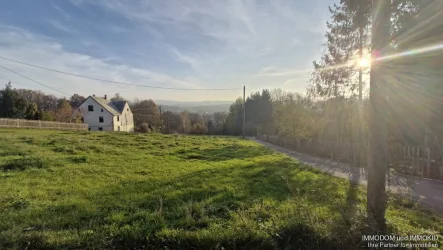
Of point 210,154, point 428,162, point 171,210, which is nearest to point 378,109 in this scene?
point 171,210

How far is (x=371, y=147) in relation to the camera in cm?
435

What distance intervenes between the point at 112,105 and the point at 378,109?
59.4m

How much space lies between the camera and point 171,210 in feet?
16.4

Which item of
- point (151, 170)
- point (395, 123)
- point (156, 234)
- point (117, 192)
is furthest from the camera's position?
point (395, 123)

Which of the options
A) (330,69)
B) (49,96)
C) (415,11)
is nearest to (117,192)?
(415,11)

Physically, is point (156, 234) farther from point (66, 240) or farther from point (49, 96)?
point (49, 96)

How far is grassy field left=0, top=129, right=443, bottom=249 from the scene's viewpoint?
3463 millimetres

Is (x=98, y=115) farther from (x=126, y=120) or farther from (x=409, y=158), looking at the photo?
(x=409, y=158)

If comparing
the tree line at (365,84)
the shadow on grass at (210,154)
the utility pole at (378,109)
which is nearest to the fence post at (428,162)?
the tree line at (365,84)

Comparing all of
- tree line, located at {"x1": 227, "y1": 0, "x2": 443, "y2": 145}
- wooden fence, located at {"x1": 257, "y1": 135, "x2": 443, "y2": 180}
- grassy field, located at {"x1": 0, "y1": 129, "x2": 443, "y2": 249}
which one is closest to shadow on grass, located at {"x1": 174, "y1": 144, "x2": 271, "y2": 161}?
grassy field, located at {"x1": 0, "y1": 129, "x2": 443, "y2": 249}

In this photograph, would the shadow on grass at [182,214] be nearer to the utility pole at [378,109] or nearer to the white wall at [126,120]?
the utility pole at [378,109]

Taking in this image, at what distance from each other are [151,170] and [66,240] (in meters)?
6.06

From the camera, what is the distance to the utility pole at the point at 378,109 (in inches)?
166

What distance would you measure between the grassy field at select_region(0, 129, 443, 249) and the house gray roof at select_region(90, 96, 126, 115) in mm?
46501
